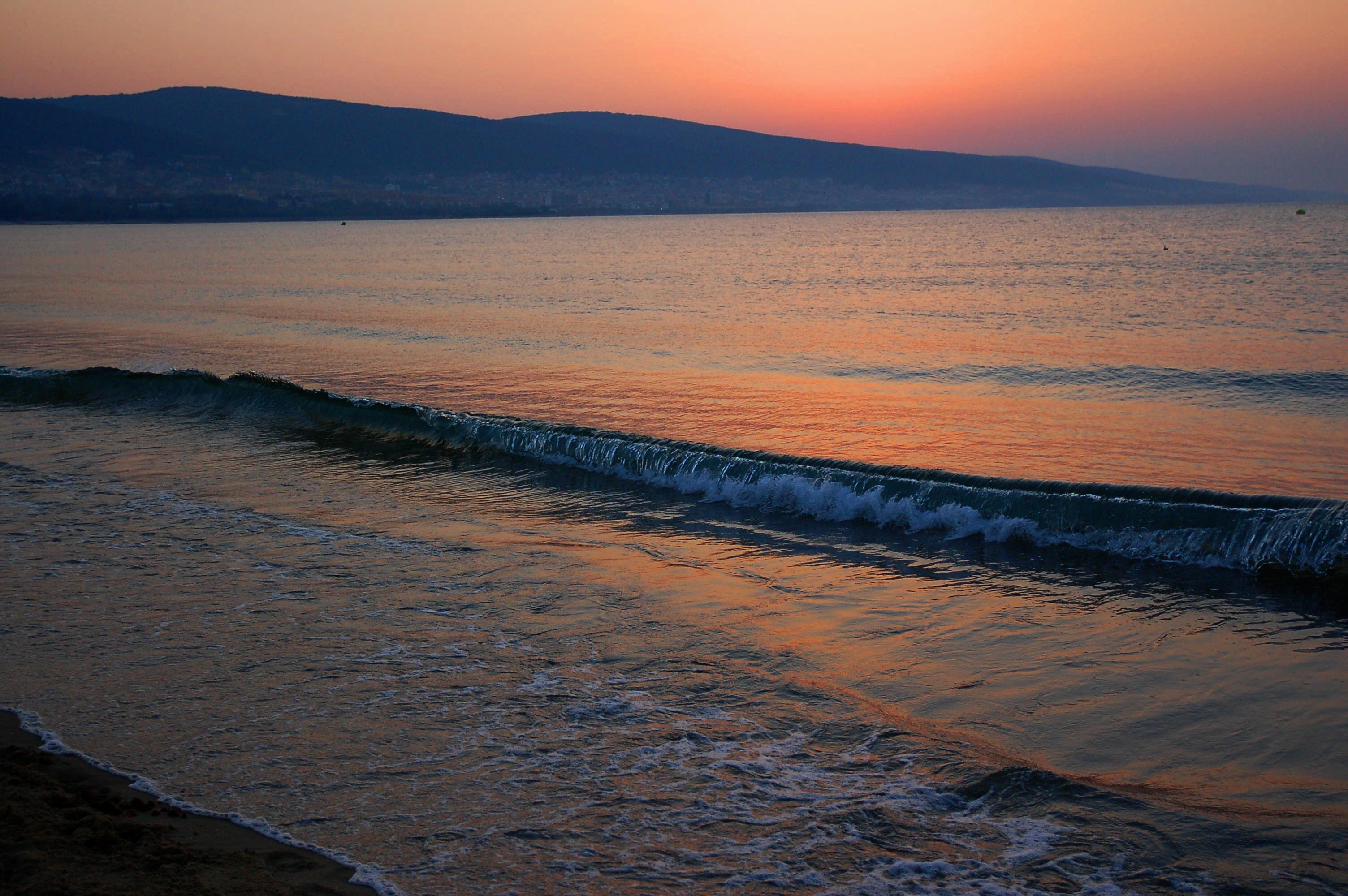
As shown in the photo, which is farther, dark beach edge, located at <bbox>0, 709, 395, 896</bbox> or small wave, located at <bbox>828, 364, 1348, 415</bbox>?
small wave, located at <bbox>828, 364, 1348, 415</bbox>

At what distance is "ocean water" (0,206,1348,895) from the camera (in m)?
5.03

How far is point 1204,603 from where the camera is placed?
883 centimetres

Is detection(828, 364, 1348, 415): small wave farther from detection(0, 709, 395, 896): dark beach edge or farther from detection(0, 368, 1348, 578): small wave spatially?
detection(0, 709, 395, 896): dark beach edge

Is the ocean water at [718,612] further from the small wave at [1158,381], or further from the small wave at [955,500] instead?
the small wave at [1158,381]

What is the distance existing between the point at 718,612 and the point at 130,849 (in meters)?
4.68

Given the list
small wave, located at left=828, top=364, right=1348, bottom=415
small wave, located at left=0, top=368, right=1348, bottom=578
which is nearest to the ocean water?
small wave, located at left=0, top=368, right=1348, bottom=578

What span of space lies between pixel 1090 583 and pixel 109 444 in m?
14.3

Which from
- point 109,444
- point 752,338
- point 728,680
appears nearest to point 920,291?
point 752,338

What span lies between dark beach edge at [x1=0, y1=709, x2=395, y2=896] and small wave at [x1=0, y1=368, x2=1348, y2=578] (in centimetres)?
808

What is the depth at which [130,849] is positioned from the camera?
15.1ft

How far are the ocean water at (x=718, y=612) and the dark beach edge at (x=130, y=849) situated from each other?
0.61ft

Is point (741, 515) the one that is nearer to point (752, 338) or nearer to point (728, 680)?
point (728, 680)

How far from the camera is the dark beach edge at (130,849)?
4293mm

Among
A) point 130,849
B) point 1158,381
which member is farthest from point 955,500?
point 1158,381
